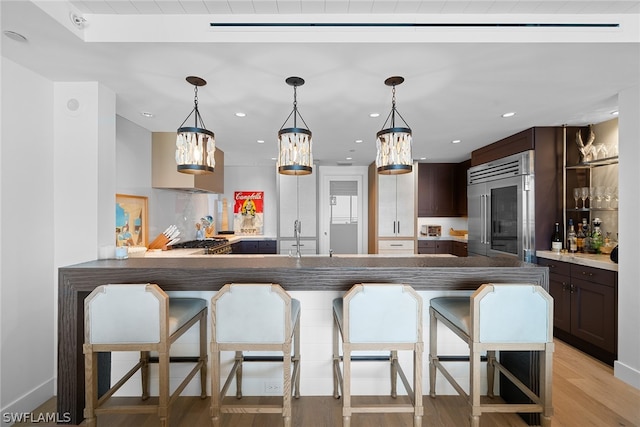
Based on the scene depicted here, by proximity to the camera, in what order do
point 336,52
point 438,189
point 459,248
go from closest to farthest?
1. point 336,52
2. point 459,248
3. point 438,189

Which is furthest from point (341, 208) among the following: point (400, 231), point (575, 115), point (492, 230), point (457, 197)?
point (575, 115)

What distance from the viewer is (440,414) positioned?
201 centimetres

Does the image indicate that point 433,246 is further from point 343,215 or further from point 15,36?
point 15,36

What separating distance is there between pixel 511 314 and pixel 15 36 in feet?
10.6

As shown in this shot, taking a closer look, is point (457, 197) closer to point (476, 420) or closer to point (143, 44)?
point (476, 420)

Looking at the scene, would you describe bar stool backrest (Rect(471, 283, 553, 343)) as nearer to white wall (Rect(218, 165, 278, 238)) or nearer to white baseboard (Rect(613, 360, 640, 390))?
white baseboard (Rect(613, 360, 640, 390))

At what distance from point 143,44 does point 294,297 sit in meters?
1.90

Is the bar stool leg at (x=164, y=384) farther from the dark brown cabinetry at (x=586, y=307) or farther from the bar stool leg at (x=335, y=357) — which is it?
the dark brown cabinetry at (x=586, y=307)

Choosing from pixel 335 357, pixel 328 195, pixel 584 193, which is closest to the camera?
pixel 335 357

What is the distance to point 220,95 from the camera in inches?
99.5

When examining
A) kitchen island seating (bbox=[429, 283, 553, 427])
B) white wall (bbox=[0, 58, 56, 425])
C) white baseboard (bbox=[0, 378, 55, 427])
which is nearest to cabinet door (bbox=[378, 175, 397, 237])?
kitchen island seating (bbox=[429, 283, 553, 427])

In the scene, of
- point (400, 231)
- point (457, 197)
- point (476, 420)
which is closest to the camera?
point (476, 420)

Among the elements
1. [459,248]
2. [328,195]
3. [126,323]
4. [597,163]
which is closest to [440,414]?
[126,323]

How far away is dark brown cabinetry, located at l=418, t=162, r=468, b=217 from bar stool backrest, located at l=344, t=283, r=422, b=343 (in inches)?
178
